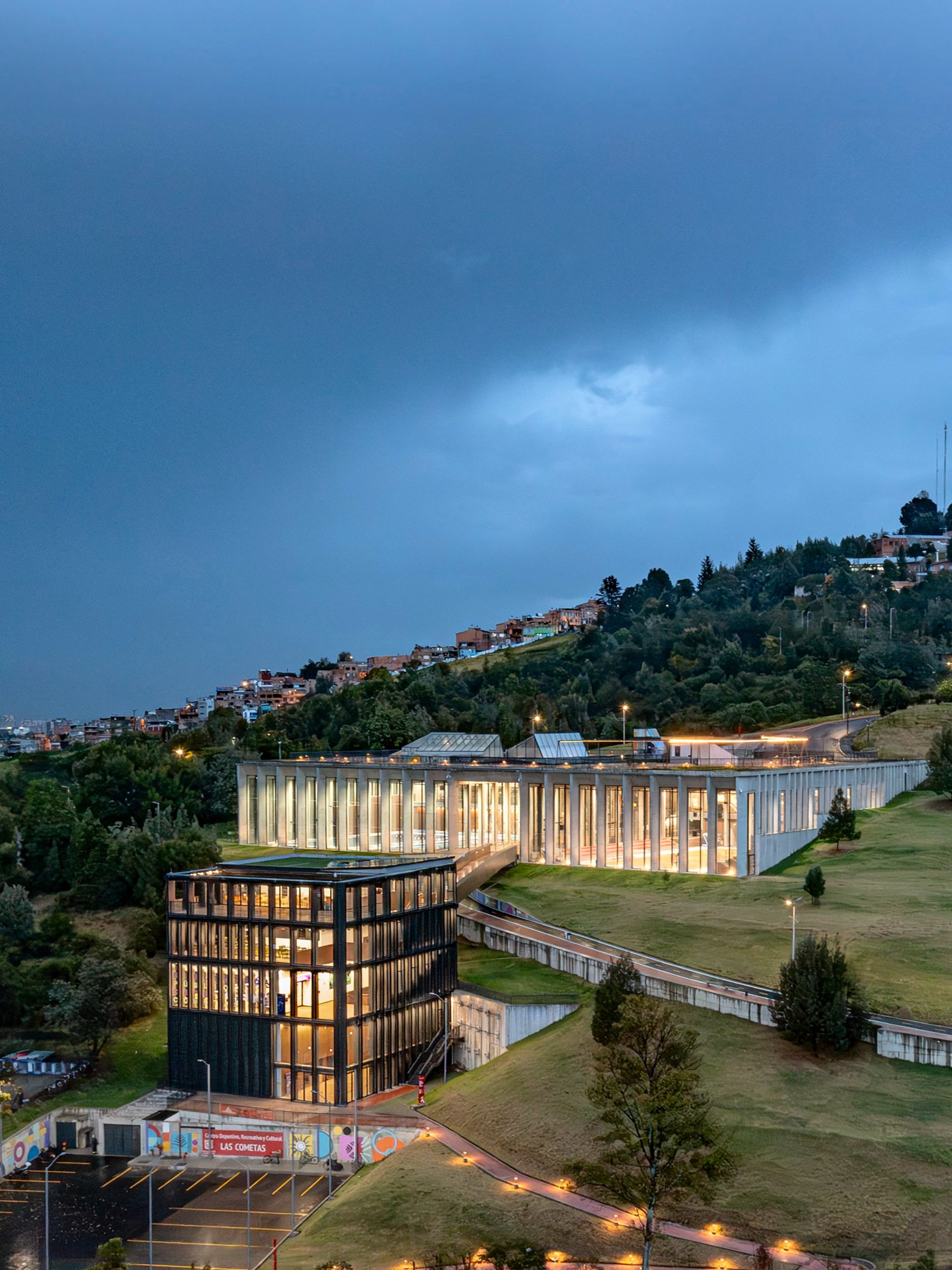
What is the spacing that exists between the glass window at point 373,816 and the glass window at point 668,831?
2887cm

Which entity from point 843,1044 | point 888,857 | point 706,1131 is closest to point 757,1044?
point 843,1044

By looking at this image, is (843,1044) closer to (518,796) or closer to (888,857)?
(888,857)

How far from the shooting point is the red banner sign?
5338 centimetres

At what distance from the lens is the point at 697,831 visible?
86.2 meters

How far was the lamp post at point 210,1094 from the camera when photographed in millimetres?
55969

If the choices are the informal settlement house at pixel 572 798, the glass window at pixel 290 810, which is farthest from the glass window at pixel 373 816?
the glass window at pixel 290 810

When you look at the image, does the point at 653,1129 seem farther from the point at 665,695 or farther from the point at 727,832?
the point at 665,695

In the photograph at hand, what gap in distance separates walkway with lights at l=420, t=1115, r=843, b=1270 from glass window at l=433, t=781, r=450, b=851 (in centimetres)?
4957

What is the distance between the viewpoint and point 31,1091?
229 ft

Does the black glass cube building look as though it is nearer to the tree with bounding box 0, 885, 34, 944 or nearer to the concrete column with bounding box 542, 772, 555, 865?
the concrete column with bounding box 542, 772, 555, 865

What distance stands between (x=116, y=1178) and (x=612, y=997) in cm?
2466

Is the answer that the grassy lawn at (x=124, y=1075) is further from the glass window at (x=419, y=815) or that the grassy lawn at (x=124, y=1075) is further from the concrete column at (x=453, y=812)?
the concrete column at (x=453, y=812)

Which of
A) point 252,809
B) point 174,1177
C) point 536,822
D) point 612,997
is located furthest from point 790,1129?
point 252,809

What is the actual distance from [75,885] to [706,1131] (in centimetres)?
8816
